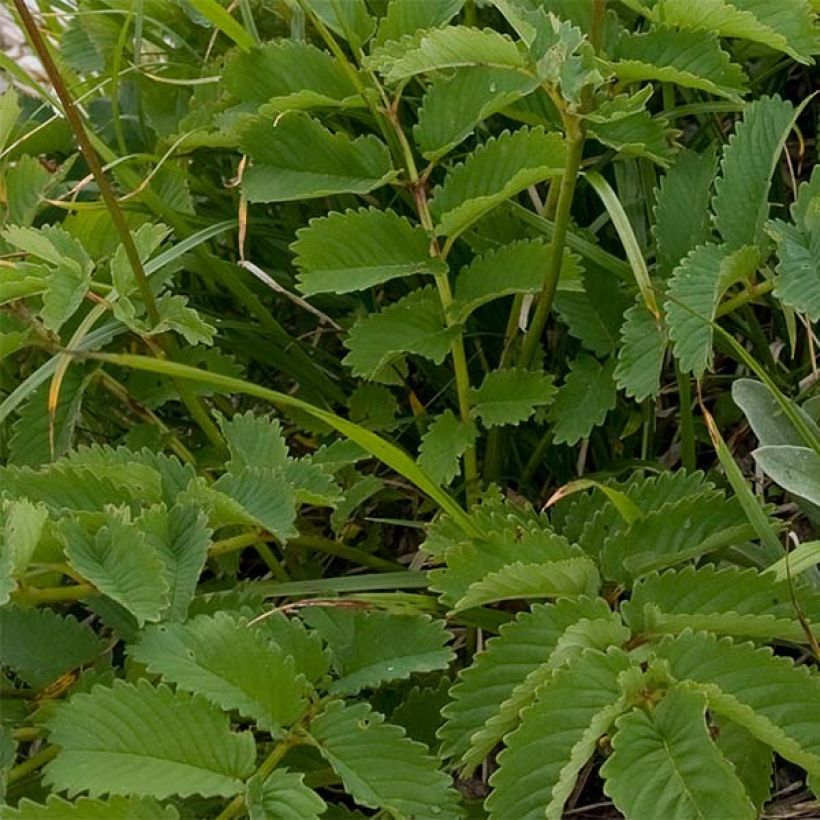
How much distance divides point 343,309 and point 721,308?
1.39 ft

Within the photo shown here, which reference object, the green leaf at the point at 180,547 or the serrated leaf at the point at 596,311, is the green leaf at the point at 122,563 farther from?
the serrated leaf at the point at 596,311

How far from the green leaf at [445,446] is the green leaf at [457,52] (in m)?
0.30

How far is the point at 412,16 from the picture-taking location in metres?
0.96

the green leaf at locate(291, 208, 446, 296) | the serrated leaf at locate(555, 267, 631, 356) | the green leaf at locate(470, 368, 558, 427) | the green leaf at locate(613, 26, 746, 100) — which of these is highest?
the green leaf at locate(613, 26, 746, 100)

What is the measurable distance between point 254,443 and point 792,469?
0.40 metres

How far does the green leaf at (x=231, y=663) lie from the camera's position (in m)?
0.73

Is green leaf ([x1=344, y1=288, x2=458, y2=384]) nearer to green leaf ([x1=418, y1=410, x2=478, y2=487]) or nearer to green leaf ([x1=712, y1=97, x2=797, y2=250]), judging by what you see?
green leaf ([x1=418, y1=410, x2=478, y2=487])

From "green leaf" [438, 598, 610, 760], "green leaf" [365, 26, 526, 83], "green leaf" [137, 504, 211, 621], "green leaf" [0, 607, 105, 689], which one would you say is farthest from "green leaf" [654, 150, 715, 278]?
"green leaf" [0, 607, 105, 689]

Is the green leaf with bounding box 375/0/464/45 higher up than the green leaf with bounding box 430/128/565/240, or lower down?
higher up

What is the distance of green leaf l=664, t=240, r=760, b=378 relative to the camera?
2.76ft

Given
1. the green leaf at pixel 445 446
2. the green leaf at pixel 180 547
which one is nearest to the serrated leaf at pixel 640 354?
the green leaf at pixel 445 446

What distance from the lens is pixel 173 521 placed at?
80cm

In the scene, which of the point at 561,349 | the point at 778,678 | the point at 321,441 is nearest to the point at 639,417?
the point at 561,349

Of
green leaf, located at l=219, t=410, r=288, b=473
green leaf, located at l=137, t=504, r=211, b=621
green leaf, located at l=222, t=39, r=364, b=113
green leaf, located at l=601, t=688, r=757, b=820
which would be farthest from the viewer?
green leaf, located at l=222, t=39, r=364, b=113
